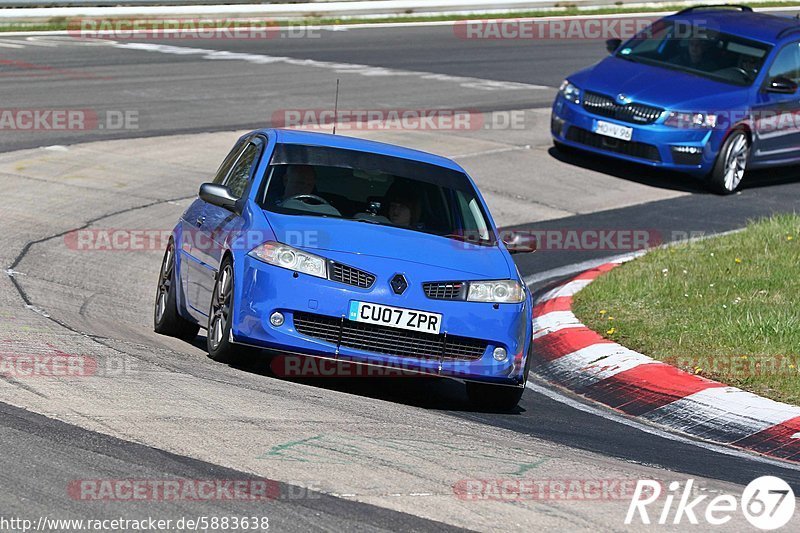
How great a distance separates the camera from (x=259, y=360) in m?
8.67

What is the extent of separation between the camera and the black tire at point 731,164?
16.9 meters

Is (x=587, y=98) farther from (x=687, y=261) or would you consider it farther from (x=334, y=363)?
(x=334, y=363)

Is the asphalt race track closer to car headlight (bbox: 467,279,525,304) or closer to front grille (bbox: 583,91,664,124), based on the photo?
car headlight (bbox: 467,279,525,304)

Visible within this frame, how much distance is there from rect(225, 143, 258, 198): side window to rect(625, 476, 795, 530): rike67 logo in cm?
387

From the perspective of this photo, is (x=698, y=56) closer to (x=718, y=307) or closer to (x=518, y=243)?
(x=718, y=307)

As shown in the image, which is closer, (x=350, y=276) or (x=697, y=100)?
(x=350, y=276)

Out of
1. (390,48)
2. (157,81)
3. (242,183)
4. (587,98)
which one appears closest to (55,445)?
(242,183)

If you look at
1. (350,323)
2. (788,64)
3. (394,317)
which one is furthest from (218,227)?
(788,64)

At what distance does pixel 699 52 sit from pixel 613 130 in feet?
6.25

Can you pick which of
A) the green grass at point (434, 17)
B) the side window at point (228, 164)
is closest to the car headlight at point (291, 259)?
the side window at point (228, 164)

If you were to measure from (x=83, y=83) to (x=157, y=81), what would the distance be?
1226 mm

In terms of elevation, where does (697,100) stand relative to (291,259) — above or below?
below

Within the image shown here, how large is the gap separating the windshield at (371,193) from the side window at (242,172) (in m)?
0.25

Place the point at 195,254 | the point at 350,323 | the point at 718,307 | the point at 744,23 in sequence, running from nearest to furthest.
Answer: the point at 350,323
the point at 195,254
the point at 718,307
the point at 744,23
